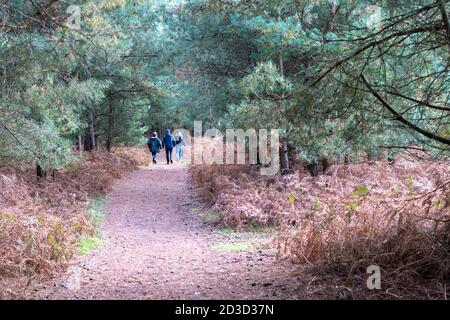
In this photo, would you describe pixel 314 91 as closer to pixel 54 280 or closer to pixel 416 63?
pixel 416 63

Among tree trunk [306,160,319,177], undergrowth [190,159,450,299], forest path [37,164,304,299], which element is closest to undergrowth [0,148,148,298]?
forest path [37,164,304,299]

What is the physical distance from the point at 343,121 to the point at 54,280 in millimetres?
4183

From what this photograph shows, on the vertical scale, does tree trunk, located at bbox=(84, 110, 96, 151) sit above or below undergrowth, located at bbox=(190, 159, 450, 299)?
above

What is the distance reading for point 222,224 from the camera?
971cm

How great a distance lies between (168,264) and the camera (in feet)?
22.2

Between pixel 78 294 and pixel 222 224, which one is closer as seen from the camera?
pixel 78 294

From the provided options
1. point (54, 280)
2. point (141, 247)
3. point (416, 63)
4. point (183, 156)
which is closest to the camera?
point (416, 63)

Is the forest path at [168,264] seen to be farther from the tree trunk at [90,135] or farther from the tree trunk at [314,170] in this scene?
the tree trunk at [90,135]

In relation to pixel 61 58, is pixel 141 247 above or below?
below

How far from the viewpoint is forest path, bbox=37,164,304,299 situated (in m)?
5.00

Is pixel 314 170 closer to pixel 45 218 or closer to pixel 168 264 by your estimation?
pixel 168 264

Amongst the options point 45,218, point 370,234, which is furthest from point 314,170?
point 45,218

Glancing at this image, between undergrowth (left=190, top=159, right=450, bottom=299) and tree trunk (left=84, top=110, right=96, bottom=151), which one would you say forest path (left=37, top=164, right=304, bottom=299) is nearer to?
undergrowth (left=190, top=159, right=450, bottom=299)

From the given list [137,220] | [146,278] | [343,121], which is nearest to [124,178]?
[137,220]
